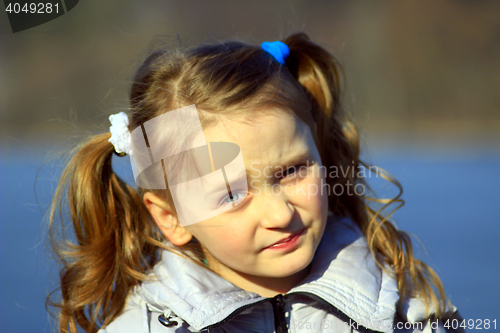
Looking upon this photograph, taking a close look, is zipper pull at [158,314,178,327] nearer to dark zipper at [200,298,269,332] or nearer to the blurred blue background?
dark zipper at [200,298,269,332]

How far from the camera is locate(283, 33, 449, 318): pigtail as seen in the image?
145 cm

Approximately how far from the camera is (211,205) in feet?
3.93

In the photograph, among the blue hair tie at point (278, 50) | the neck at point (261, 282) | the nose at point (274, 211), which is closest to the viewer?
the nose at point (274, 211)

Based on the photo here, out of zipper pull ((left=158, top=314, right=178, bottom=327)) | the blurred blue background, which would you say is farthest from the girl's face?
the blurred blue background

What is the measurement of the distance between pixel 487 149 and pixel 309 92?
3785 mm

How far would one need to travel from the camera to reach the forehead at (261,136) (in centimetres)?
116

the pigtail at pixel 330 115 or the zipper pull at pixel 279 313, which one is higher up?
the pigtail at pixel 330 115

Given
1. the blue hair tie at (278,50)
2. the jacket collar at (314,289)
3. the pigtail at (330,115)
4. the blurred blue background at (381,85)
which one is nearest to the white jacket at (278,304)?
the jacket collar at (314,289)

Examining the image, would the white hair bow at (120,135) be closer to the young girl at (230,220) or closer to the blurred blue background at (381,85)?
the young girl at (230,220)

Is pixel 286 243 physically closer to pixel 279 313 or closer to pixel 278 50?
pixel 279 313

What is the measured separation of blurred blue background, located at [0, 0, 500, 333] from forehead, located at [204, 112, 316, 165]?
1.58 m

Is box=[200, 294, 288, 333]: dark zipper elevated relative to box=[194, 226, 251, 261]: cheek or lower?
lower

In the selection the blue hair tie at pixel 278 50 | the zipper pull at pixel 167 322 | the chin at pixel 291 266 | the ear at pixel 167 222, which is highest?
the blue hair tie at pixel 278 50

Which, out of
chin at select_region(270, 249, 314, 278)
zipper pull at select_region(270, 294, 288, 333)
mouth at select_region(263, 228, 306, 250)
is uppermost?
mouth at select_region(263, 228, 306, 250)
